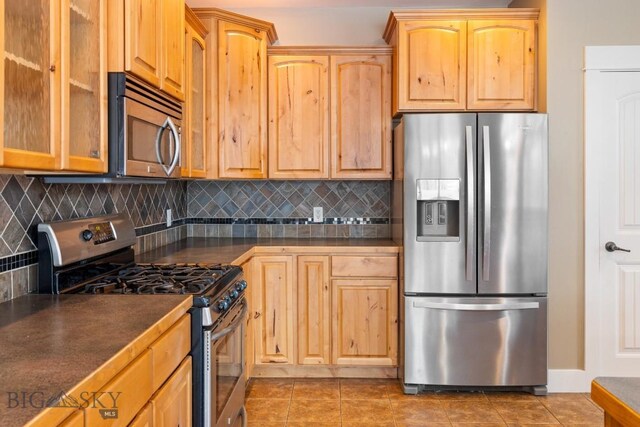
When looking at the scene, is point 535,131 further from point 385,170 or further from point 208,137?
point 208,137

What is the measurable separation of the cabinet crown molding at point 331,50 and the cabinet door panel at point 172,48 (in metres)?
1.23

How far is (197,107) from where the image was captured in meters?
3.31

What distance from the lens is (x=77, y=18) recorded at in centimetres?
165

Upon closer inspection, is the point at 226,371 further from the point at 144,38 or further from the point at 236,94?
the point at 236,94

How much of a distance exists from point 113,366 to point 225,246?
225 centimetres

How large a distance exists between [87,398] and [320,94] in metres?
2.89

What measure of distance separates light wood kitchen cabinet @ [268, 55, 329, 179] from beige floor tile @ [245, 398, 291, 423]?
1.49 m

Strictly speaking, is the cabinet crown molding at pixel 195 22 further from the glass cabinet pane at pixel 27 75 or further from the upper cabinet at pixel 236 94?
the glass cabinet pane at pixel 27 75

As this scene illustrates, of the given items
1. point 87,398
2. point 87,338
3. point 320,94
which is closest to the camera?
point 87,398

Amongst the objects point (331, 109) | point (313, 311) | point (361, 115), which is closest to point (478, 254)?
point (313, 311)

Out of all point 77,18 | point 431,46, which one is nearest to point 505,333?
point 431,46

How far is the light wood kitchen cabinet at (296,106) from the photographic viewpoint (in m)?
3.63

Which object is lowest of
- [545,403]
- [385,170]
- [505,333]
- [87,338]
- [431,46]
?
[545,403]

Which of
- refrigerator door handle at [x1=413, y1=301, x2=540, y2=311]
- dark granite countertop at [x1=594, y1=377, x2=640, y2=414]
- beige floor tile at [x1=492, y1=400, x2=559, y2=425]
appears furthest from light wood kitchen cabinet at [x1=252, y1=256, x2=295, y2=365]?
dark granite countertop at [x1=594, y1=377, x2=640, y2=414]
